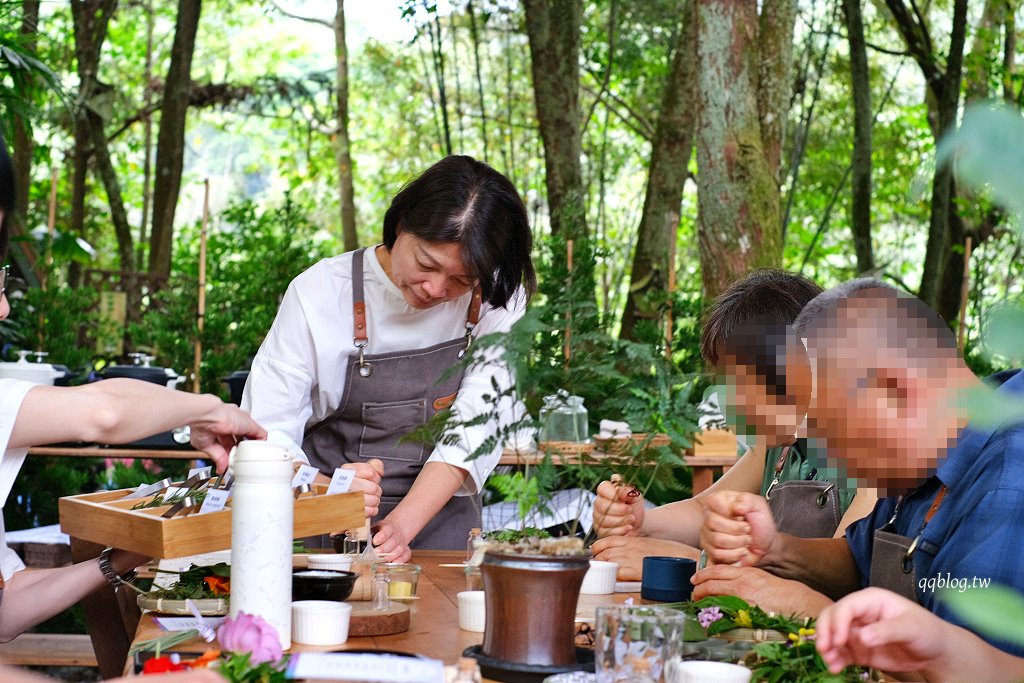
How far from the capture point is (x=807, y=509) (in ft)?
7.92

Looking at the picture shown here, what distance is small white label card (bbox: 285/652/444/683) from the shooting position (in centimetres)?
110

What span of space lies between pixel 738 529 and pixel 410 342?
1058 mm

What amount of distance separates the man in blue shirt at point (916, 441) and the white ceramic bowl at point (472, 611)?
543 millimetres

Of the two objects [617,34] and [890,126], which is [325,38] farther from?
[890,126]

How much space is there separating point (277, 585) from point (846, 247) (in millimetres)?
15786

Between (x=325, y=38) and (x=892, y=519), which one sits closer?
(x=892, y=519)

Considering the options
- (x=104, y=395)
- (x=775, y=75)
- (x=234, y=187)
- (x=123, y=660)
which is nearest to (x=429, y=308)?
(x=123, y=660)

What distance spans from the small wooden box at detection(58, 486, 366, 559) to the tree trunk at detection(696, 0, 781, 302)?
3.20m

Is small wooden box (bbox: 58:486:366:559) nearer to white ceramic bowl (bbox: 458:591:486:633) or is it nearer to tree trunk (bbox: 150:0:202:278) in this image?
white ceramic bowl (bbox: 458:591:486:633)

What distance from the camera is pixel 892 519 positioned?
177 centimetres

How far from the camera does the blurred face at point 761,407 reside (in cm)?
208

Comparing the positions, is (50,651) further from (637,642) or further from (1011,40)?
(1011,40)

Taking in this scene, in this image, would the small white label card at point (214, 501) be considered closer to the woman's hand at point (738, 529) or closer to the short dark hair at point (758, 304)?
the woman's hand at point (738, 529)

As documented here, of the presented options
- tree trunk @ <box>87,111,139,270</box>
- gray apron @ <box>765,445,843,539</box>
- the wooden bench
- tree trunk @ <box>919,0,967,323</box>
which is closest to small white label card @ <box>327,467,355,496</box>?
gray apron @ <box>765,445,843,539</box>
